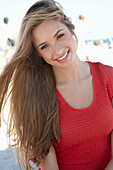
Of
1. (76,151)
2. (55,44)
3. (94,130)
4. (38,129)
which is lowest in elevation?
(76,151)

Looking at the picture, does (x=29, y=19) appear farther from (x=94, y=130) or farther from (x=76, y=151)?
(x=76, y=151)

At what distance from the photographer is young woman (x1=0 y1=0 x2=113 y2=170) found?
1.60 meters

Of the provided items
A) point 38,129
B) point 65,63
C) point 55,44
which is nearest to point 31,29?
point 55,44

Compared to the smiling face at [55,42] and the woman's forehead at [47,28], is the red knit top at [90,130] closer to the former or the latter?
the smiling face at [55,42]

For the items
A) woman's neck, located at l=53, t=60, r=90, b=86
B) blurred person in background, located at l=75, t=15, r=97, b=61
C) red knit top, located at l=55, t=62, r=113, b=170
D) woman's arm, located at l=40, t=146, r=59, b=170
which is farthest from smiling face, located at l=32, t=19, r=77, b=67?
blurred person in background, located at l=75, t=15, r=97, b=61

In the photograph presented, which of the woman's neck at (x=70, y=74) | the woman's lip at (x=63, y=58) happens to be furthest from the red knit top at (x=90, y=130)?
the woman's lip at (x=63, y=58)

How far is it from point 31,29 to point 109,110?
0.84 metres

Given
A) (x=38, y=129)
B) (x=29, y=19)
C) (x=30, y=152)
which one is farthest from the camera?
(x=30, y=152)

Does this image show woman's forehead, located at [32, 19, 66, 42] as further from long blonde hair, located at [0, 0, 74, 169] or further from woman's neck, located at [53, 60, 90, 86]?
woman's neck, located at [53, 60, 90, 86]

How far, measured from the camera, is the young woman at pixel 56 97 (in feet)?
5.24

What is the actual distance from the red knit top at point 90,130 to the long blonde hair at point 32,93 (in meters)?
0.08

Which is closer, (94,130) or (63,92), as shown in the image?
(94,130)

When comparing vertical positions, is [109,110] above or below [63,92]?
below

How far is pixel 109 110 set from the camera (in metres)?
1.65
